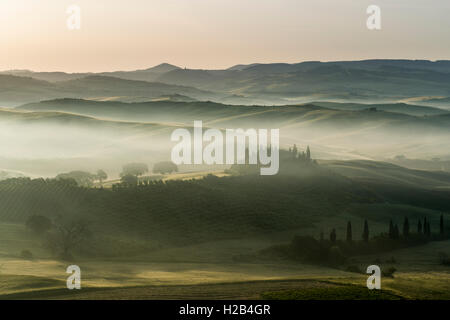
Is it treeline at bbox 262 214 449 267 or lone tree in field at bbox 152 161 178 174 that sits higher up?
lone tree in field at bbox 152 161 178 174

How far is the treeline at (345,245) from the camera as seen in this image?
93125 mm

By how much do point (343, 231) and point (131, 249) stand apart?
39.2 metres

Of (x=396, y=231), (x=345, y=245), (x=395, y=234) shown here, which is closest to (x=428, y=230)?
(x=396, y=231)

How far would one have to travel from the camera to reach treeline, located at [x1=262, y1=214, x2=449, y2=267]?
93.1 m

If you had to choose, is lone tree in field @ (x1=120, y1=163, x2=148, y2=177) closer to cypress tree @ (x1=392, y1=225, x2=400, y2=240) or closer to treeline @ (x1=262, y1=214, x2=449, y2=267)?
treeline @ (x1=262, y1=214, x2=449, y2=267)

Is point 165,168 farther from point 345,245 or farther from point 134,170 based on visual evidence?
point 345,245

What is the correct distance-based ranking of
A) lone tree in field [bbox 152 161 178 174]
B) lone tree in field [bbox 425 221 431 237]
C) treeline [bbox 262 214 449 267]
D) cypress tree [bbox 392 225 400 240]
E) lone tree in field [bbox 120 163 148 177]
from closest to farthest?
treeline [bbox 262 214 449 267] < cypress tree [bbox 392 225 400 240] < lone tree in field [bbox 425 221 431 237] < lone tree in field [bbox 120 163 148 177] < lone tree in field [bbox 152 161 178 174]

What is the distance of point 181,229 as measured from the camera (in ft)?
361

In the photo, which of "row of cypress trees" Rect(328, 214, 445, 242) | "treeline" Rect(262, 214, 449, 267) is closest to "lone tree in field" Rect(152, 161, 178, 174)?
"row of cypress trees" Rect(328, 214, 445, 242)

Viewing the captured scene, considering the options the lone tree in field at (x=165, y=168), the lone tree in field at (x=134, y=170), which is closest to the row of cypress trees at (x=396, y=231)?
the lone tree in field at (x=165, y=168)

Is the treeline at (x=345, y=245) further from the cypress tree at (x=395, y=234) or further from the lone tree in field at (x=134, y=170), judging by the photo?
the lone tree in field at (x=134, y=170)
